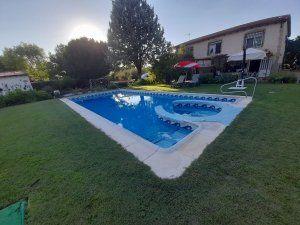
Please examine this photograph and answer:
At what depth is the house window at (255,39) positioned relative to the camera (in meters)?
16.1

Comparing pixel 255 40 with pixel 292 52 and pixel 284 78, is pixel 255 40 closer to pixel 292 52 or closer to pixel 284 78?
pixel 284 78

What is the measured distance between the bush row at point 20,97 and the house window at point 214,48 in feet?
65.0

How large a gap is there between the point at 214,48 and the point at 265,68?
21.5ft

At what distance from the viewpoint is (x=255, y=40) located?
16531mm

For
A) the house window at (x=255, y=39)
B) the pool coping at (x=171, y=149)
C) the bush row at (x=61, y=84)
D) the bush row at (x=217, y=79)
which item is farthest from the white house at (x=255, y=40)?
the bush row at (x=61, y=84)

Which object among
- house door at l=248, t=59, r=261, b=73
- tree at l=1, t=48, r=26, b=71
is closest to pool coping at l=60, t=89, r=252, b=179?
house door at l=248, t=59, r=261, b=73

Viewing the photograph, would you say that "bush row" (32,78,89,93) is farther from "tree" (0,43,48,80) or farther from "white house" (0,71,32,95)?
"tree" (0,43,48,80)

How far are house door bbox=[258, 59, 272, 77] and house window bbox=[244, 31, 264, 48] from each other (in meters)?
1.69

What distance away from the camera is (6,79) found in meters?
18.2

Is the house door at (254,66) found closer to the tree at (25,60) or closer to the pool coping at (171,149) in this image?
the pool coping at (171,149)

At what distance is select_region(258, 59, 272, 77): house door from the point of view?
15.9 meters

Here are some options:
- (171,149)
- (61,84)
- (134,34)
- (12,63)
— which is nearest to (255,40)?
(134,34)

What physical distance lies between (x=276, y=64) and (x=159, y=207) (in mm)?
18830

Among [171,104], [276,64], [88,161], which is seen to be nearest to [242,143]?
[88,161]
